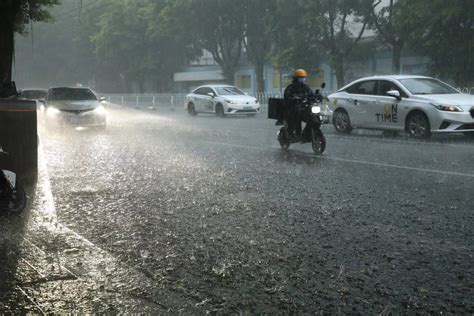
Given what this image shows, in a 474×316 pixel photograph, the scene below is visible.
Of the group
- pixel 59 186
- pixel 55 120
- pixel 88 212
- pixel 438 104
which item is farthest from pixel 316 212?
pixel 55 120

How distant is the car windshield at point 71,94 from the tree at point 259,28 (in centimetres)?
2146

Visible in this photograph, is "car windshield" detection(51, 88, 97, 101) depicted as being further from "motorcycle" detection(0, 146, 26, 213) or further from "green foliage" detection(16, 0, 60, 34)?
"motorcycle" detection(0, 146, 26, 213)

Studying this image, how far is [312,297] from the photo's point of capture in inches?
145

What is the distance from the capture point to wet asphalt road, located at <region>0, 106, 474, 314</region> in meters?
3.70

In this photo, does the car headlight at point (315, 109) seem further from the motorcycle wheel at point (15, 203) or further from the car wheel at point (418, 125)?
the motorcycle wheel at point (15, 203)

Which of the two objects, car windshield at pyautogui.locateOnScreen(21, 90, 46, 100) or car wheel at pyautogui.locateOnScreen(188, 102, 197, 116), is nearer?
car windshield at pyautogui.locateOnScreen(21, 90, 46, 100)

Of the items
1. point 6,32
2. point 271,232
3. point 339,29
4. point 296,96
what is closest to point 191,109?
point 339,29

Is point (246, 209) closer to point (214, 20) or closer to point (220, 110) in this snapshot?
point (220, 110)

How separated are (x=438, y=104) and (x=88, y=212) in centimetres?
984

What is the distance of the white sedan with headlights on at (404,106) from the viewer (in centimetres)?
1354

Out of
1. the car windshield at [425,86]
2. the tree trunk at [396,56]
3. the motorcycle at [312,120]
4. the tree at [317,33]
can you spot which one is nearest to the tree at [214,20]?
the tree at [317,33]

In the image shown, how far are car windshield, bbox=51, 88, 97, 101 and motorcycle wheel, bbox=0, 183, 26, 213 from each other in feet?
43.9

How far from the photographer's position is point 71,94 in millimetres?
19312

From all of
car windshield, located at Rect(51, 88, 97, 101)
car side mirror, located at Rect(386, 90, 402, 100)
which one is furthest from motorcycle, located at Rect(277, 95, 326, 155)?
car windshield, located at Rect(51, 88, 97, 101)
